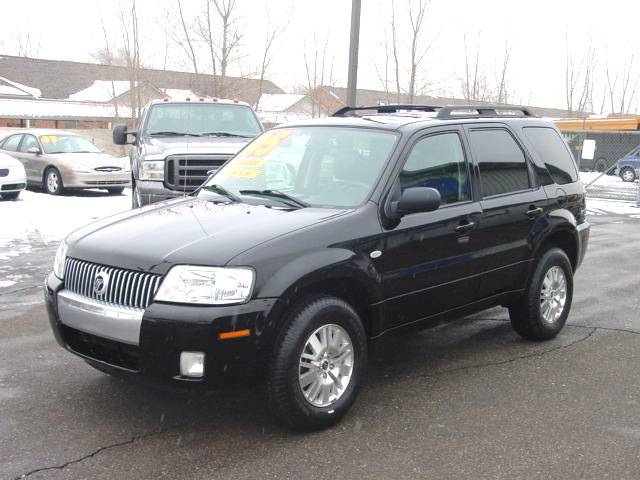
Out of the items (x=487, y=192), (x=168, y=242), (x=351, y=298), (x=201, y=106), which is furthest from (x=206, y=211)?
(x=201, y=106)

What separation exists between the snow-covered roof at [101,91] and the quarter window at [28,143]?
20009 millimetres

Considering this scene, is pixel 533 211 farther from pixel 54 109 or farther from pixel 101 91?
pixel 101 91

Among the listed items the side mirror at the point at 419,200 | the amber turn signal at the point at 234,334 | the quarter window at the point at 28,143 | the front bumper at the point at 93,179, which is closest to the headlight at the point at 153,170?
the side mirror at the point at 419,200

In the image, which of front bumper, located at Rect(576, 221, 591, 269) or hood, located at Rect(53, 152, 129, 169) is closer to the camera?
front bumper, located at Rect(576, 221, 591, 269)

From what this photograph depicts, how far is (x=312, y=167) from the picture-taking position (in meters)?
4.92

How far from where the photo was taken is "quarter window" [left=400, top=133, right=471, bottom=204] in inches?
187

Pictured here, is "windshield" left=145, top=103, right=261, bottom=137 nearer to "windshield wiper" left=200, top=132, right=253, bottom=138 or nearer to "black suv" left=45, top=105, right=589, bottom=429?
"windshield wiper" left=200, top=132, right=253, bottom=138

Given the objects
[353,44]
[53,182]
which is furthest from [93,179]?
[353,44]

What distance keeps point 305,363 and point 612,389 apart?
7.40ft

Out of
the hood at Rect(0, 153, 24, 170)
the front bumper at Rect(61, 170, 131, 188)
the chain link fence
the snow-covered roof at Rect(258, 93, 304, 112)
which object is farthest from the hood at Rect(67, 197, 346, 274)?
the snow-covered roof at Rect(258, 93, 304, 112)

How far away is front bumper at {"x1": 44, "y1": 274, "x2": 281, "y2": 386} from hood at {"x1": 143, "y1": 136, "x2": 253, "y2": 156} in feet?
20.3

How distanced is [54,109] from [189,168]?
36817 mm

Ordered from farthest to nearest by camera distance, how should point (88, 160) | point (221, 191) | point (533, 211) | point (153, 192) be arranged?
point (88, 160) → point (153, 192) → point (533, 211) → point (221, 191)

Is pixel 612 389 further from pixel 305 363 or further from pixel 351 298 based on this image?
pixel 305 363
